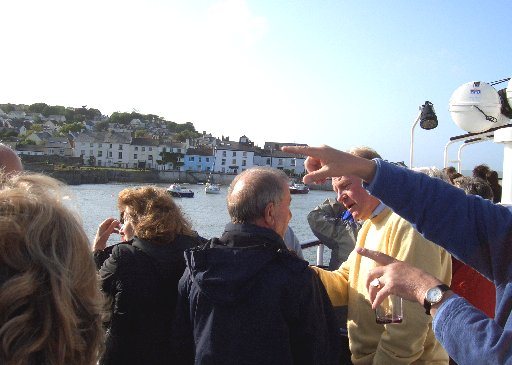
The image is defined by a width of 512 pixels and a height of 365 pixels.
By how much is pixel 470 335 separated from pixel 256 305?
1033 mm

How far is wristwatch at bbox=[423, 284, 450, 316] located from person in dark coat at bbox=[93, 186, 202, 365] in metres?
1.58

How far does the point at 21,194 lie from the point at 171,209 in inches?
69.7

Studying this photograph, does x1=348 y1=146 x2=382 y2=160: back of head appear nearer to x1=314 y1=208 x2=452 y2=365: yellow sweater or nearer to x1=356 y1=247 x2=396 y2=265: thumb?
x1=314 y1=208 x2=452 y2=365: yellow sweater

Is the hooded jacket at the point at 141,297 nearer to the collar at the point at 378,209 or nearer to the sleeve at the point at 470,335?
the collar at the point at 378,209

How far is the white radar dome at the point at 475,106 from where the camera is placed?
6477 millimetres

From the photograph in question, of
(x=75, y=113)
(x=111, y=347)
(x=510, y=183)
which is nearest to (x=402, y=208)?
(x=111, y=347)

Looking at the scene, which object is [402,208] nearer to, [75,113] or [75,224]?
[75,224]

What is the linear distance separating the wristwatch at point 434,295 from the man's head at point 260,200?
3.25ft

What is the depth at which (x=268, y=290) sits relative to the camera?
91.2 inches

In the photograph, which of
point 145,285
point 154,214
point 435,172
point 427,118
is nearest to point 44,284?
point 145,285

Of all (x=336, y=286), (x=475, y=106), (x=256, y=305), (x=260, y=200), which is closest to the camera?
(x=256, y=305)

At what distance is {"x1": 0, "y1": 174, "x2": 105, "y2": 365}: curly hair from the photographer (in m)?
1.15

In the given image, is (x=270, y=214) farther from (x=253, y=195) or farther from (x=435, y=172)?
(x=435, y=172)

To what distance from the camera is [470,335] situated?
1.48 metres
